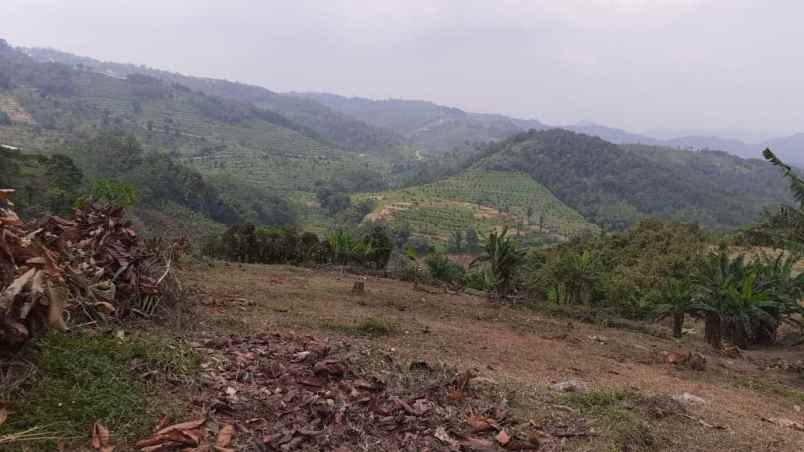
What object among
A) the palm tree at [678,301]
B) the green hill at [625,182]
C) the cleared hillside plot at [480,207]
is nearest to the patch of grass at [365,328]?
the palm tree at [678,301]

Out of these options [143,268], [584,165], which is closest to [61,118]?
[584,165]

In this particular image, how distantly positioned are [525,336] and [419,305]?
2.65 m

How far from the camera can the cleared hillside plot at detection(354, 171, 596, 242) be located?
6456cm

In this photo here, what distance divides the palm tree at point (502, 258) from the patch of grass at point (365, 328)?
19.3 feet

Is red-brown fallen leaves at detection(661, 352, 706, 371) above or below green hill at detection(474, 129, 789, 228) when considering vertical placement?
below

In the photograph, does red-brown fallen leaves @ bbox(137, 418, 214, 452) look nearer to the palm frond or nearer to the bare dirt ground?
the bare dirt ground

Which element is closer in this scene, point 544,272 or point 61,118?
point 544,272

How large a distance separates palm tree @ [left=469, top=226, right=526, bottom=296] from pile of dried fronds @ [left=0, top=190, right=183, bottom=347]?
8.31 m

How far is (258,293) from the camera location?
9.78 m

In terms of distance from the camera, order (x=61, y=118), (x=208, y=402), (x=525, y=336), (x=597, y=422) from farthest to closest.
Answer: (x=61, y=118) < (x=525, y=336) < (x=597, y=422) < (x=208, y=402)

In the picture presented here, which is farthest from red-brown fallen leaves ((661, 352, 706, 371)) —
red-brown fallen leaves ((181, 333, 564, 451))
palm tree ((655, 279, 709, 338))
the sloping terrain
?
the sloping terrain

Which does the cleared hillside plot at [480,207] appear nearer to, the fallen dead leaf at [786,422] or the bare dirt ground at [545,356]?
the bare dirt ground at [545,356]

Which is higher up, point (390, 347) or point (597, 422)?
point (597, 422)

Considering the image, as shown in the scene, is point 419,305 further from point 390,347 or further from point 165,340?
point 165,340
